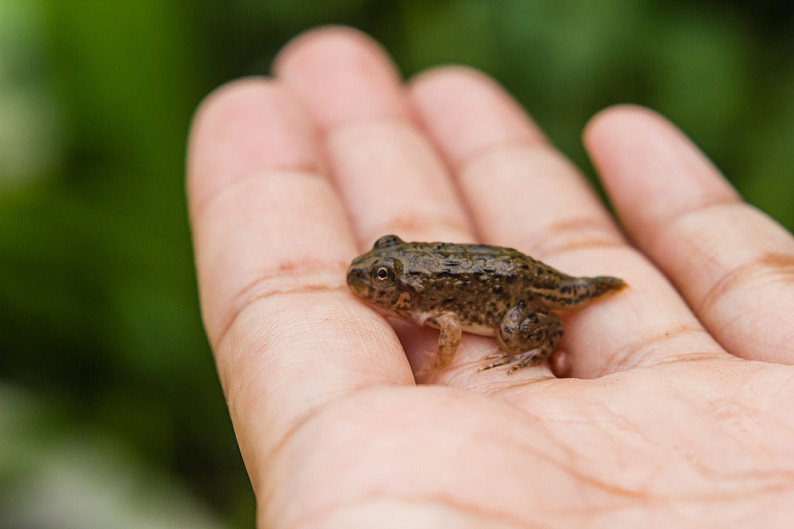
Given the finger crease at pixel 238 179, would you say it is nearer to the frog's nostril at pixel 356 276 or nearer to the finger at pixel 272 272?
the finger at pixel 272 272

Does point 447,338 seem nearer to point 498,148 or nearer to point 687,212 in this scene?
point 687,212

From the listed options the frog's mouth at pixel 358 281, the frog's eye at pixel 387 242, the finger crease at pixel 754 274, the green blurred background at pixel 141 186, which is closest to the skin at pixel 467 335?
the finger crease at pixel 754 274

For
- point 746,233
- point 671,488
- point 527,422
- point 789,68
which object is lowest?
point 671,488

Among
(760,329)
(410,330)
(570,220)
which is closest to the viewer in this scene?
(760,329)

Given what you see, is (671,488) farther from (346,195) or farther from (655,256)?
(346,195)

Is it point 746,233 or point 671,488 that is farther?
point 746,233

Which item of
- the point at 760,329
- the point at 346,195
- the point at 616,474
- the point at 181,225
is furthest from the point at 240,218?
the point at 760,329

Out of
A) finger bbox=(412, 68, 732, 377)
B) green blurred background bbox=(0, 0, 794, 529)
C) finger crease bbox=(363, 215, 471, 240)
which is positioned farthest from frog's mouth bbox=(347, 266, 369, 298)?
green blurred background bbox=(0, 0, 794, 529)
